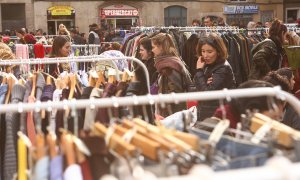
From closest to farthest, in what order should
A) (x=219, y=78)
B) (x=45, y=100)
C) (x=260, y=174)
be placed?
(x=260, y=174), (x=45, y=100), (x=219, y=78)

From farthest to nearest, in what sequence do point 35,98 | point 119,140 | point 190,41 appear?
point 190,41 < point 35,98 < point 119,140

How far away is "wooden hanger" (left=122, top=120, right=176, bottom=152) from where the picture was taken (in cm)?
144

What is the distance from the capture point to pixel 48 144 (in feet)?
5.16

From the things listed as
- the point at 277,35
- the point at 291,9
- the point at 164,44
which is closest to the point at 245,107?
the point at 164,44

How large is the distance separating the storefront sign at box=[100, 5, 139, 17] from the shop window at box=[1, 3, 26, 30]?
2.90 m

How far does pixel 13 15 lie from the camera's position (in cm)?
1944

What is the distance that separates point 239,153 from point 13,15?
1883 cm

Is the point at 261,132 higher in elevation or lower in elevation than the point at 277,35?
lower

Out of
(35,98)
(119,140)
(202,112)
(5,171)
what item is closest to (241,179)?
(119,140)

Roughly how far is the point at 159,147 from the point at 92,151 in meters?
0.21

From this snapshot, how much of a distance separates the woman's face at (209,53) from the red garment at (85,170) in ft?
7.28

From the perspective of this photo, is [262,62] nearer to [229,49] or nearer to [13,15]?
[229,49]

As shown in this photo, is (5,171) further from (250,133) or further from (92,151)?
(250,133)

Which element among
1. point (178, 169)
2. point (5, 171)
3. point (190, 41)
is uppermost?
point (190, 41)
